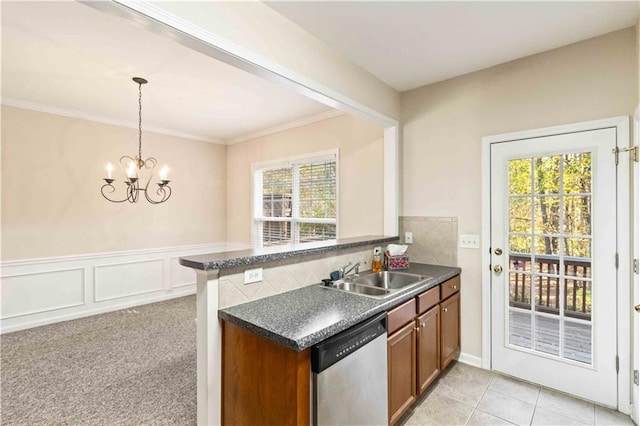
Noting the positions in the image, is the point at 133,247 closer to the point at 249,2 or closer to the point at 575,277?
the point at 249,2

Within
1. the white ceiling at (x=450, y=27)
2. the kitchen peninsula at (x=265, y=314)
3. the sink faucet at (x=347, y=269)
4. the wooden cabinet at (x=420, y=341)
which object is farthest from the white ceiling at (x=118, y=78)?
the wooden cabinet at (x=420, y=341)

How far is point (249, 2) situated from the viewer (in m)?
1.87

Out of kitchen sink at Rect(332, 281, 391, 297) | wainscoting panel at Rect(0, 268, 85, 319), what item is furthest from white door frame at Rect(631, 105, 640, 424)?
wainscoting panel at Rect(0, 268, 85, 319)

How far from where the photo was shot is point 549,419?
2.07 meters

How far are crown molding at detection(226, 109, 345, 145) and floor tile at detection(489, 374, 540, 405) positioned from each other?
10.6 ft

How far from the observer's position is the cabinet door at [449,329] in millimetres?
2545

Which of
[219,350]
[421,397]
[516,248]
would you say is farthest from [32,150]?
[516,248]

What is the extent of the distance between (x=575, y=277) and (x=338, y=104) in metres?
2.32

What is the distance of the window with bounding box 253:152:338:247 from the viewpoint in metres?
4.11

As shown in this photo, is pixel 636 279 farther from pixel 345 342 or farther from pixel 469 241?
pixel 345 342

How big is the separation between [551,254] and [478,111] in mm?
1396

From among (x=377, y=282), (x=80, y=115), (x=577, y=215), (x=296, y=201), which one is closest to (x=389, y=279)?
(x=377, y=282)

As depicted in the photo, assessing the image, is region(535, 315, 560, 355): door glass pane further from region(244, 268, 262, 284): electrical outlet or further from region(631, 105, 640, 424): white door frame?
region(244, 268, 262, 284): electrical outlet

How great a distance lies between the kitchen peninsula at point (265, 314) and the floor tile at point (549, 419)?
121cm
